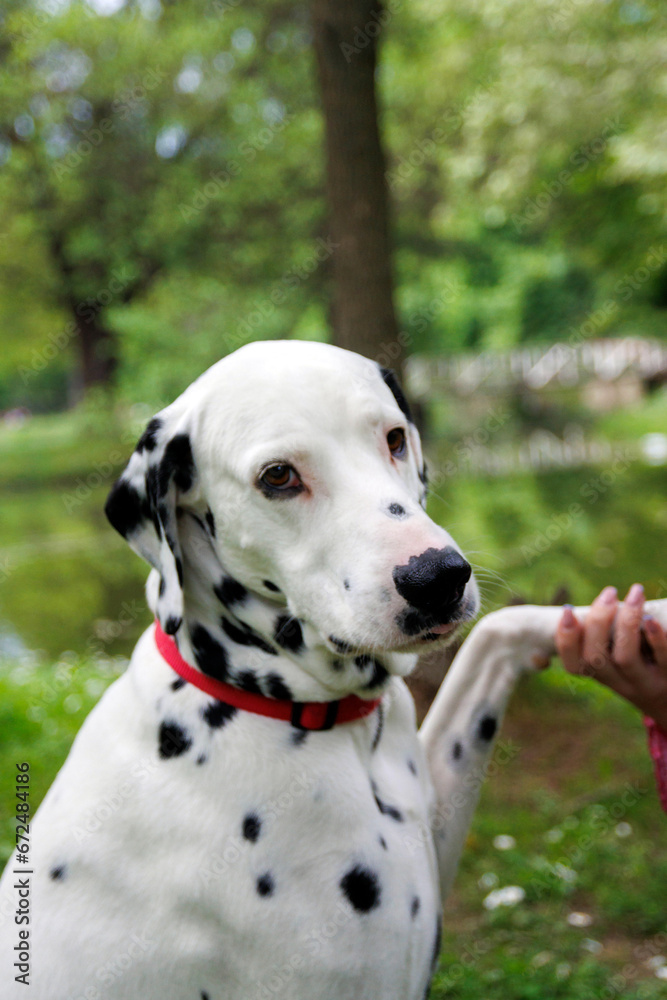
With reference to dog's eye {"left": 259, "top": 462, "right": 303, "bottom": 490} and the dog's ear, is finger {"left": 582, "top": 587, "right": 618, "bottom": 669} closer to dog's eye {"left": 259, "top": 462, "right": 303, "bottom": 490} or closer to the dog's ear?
dog's eye {"left": 259, "top": 462, "right": 303, "bottom": 490}

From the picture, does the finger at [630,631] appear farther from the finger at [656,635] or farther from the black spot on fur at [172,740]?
the black spot on fur at [172,740]

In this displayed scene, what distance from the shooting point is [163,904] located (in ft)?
6.95

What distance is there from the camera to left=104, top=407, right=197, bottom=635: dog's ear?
89.3 inches

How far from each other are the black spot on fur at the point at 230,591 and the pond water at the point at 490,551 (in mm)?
3630

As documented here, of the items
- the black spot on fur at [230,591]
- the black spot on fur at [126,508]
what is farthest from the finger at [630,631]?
the black spot on fur at [126,508]

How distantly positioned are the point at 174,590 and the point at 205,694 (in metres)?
0.28

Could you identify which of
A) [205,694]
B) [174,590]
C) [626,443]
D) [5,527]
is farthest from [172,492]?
[626,443]

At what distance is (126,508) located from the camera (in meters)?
2.36

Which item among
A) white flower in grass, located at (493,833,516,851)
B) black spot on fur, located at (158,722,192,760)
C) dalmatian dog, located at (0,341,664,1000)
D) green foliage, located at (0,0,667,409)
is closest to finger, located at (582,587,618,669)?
dalmatian dog, located at (0,341,664,1000)

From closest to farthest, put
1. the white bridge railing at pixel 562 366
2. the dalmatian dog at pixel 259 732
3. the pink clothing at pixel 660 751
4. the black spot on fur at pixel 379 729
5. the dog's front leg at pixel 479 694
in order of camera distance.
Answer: the dalmatian dog at pixel 259 732 → the black spot on fur at pixel 379 729 → the dog's front leg at pixel 479 694 → the pink clothing at pixel 660 751 → the white bridge railing at pixel 562 366

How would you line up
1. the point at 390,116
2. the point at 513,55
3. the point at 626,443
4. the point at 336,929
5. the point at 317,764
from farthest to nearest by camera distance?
the point at 626,443, the point at 390,116, the point at 513,55, the point at 317,764, the point at 336,929

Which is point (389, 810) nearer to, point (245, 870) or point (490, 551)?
point (245, 870)

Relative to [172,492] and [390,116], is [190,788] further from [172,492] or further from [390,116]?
[390,116]

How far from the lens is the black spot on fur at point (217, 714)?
2.24m
